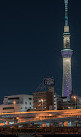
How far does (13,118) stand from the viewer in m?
140

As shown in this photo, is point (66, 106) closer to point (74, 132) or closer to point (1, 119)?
point (1, 119)

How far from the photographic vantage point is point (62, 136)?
285 ft

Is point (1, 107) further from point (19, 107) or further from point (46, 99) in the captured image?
point (46, 99)

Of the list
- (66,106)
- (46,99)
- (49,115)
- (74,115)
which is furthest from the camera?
(66,106)

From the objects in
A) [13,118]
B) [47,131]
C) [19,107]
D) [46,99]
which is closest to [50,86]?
[46,99]

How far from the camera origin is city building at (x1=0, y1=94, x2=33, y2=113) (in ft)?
594

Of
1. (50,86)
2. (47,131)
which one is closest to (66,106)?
(50,86)

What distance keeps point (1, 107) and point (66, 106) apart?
37941 mm

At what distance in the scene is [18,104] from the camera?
594 ft

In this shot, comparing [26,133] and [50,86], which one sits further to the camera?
[50,86]

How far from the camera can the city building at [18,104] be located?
181 meters

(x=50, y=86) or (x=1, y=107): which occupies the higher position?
(x=50, y=86)

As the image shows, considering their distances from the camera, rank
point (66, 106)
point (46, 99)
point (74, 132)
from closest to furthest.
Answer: point (74, 132) < point (46, 99) < point (66, 106)

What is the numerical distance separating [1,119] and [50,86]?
51.7m
